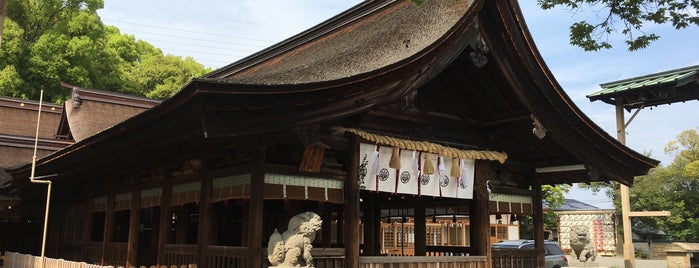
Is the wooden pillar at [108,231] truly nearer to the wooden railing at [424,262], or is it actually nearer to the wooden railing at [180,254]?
the wooden railing at [180,254]

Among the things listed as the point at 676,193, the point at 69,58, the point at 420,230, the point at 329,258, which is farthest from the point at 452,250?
the point at 676,193

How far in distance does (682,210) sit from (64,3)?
40461 mm

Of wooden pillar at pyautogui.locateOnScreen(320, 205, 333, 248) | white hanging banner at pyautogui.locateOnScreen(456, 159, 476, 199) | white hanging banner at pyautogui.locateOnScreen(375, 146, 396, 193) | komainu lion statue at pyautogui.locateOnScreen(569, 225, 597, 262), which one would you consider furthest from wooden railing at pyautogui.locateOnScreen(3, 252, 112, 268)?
komainu lion statue at pyautogui.locateOnScreen(569, 225, 597, 262)

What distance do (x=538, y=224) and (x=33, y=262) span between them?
9646 mm

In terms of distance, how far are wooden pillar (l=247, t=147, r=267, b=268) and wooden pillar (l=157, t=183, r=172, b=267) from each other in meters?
2.83

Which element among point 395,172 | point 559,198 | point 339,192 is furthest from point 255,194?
point 559,198

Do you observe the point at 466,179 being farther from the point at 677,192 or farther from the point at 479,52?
the point at 677,192

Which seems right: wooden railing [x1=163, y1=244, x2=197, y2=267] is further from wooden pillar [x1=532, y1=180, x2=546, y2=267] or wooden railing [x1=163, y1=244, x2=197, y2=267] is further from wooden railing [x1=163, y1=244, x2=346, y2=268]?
wooden pillar [x1=532, y1=180, x2=546, y2=267]

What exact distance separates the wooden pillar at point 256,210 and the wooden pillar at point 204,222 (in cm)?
126

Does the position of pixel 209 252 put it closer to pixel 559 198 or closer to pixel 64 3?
pixel 64 3

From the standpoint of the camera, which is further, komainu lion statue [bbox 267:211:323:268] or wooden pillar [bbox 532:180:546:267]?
wooden pillar [bbox 532:180:546:267]

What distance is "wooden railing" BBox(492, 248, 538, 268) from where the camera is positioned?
9.78m

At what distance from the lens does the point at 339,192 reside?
7.89m

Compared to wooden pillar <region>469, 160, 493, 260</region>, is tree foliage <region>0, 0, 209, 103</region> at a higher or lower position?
higher
